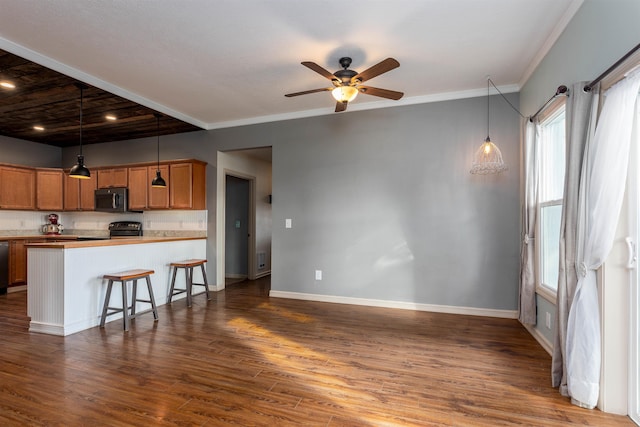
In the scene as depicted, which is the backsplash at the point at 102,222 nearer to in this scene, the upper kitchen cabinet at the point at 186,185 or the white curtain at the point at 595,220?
the upper kitchen cabinet at the point at 186,185

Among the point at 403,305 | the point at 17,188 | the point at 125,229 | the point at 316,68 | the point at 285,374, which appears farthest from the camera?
the point at 125,229

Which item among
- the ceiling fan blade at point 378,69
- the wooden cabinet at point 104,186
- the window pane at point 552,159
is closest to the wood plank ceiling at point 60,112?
the wooden cabinet at point 104,186

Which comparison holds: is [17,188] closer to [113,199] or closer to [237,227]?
[113,199]

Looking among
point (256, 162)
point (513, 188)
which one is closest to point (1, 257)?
point (256, 162)

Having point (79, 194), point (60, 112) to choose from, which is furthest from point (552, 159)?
point (79, 194)

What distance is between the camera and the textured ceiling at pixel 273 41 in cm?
244

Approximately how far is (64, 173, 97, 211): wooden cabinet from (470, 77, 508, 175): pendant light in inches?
250

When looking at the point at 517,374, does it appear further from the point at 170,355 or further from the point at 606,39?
the point at 170,355

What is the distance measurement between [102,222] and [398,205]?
5685 millimetres

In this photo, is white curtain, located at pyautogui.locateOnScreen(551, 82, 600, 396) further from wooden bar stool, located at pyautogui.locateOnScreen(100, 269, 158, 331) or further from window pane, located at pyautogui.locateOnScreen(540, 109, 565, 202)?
wooden bar stool, located at pyautogui.locateOnScreen(100, 269, 158, 331)

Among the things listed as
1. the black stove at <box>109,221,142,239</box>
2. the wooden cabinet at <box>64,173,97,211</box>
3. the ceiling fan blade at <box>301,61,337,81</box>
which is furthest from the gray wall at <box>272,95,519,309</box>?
the wooden cabinet at <box>64,173,97,211</box>

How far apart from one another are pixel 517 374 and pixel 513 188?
222cm

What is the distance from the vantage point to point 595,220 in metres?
2.00

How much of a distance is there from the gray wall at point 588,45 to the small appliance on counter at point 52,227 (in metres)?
8.07
